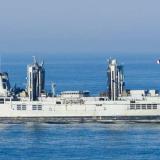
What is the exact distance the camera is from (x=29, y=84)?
114375mm

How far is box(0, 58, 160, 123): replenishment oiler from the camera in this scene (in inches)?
4402

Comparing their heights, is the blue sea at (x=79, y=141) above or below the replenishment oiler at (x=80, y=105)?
below

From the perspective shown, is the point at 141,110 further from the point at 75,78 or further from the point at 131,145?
the point at 75,78

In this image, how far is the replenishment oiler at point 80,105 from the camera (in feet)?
367

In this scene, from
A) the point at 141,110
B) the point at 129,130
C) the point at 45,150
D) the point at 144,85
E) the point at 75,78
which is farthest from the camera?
the point at 75,78

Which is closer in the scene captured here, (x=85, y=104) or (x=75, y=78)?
(x=85, y=104)

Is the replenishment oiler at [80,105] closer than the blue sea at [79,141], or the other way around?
the blue sea at [79,141]

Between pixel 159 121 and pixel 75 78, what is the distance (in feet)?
199

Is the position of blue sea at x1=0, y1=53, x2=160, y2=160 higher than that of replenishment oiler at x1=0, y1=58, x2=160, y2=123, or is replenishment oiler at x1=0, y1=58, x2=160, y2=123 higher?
replenishment oiler at x1=0, y1=58, x2=160, y2=123

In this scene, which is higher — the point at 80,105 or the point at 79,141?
the point at 80,105

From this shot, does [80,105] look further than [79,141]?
Yes

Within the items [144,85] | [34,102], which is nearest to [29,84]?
[34,102]

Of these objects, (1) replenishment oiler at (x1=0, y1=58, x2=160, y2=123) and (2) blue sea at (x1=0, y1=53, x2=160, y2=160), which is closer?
(2) blue sea at (x1=0, y1=53, x2=160, y2=160)

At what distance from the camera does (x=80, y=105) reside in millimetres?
112438
